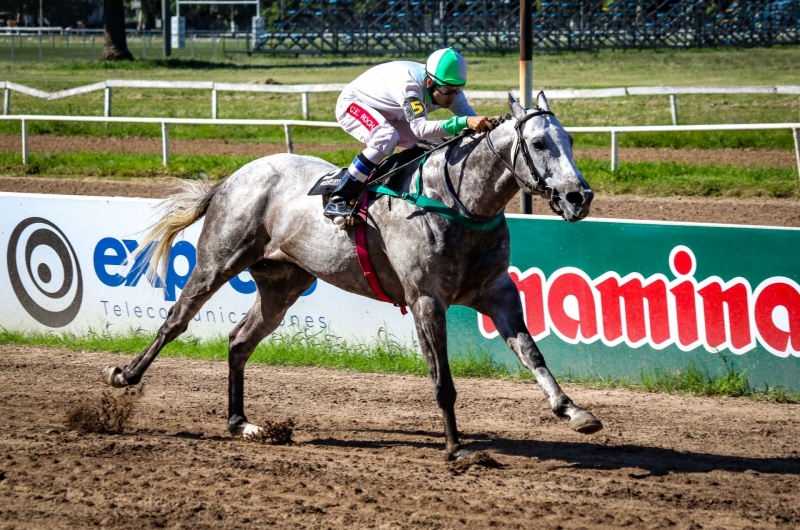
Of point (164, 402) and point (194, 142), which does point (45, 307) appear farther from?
point (194, 142)

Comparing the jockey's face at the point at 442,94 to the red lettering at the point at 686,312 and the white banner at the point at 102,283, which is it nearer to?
the red lettering at the point at 686,312

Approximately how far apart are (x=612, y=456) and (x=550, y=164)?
1.87 metres

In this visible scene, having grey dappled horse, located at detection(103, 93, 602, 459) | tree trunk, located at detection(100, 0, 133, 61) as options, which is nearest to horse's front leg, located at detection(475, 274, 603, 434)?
grey dappled horse, located at detection(103, 93, 602, 459)

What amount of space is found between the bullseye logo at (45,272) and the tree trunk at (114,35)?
28363 millimetres

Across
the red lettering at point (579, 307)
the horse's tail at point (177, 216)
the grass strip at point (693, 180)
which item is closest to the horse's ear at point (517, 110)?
the horse's tail at point (177, 216)

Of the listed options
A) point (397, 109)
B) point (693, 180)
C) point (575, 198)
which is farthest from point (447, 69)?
point (693, 180)

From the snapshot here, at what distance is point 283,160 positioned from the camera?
6574 millimetres

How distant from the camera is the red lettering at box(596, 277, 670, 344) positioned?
7.38 metres

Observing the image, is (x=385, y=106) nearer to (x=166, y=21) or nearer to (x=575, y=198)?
(x=575, y=198)

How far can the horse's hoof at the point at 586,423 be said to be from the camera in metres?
5.10

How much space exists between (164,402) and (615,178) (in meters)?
8.57

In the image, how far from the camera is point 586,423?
5105 millimetres

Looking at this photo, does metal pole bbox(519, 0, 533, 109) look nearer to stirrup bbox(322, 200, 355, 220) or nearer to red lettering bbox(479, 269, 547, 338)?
red lettering bbox(479, 269, 547, 338)

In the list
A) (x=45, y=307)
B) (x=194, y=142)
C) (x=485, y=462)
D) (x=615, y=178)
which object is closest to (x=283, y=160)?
(x=485, y=462)
